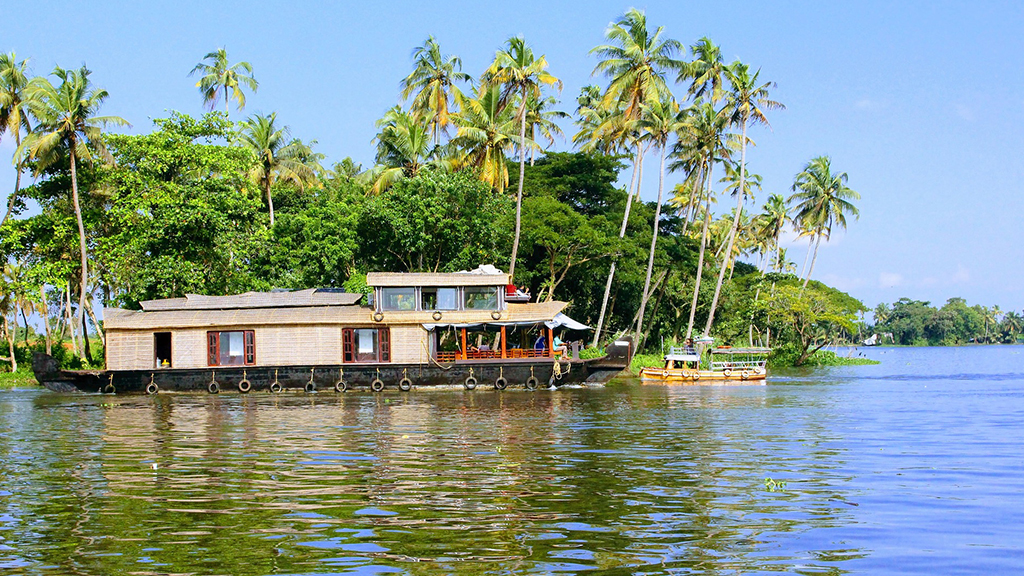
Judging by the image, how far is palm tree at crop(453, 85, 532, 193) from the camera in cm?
3844

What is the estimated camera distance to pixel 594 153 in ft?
154

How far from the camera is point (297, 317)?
30.9 meters

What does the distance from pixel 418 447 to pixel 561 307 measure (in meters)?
16.5

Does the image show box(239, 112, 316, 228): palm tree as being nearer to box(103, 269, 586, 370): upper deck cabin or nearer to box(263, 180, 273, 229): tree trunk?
box(263, 180, 273, 229): tree trunk

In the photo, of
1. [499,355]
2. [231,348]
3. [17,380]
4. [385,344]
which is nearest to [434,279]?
[385,344]

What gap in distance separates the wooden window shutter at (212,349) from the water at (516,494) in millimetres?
9656

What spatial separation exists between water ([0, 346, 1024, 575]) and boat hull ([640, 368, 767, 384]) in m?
15.3

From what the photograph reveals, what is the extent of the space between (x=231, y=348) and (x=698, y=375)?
18.5 meters

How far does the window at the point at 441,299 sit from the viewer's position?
3145 centimetres

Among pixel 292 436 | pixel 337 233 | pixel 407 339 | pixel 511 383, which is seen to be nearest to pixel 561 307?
pixel 511 383

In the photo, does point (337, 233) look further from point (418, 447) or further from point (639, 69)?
point (418, 447)

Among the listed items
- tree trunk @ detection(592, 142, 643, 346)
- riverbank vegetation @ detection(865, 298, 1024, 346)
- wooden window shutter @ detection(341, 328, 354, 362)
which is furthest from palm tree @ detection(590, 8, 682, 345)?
riverbank vegetation @ detection(865, 298, 1024, 346)

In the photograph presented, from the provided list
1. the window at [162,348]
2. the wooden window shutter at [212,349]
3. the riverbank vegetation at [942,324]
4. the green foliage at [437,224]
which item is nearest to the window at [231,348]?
the wooden window shutter at [212,349]

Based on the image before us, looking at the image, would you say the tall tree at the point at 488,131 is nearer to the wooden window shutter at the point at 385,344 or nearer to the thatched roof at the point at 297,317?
the thatched roof at the point at 297,317
